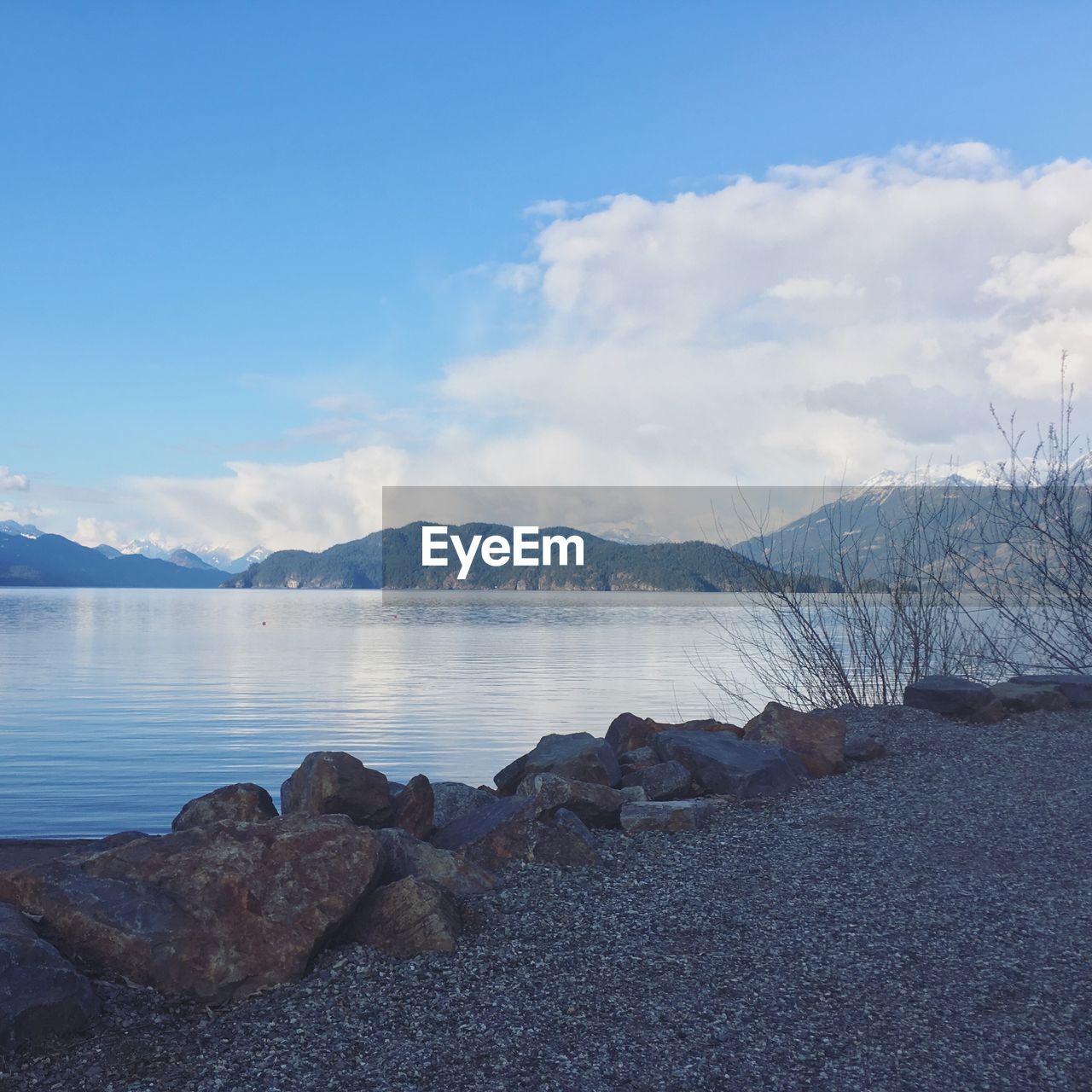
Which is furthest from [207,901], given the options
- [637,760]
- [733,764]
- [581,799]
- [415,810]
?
[637,760]

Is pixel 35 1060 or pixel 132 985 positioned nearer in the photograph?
pixel 35 1060

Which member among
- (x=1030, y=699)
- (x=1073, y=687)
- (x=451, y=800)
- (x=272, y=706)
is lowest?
(x=272, y=706)

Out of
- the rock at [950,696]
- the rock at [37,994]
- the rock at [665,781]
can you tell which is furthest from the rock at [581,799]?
the rock at [950,696]

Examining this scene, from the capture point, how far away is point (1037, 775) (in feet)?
38.4

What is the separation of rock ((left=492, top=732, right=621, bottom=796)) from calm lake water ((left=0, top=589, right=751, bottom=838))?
18.4ft

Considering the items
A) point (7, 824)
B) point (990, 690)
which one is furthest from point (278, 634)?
point (990, 690)

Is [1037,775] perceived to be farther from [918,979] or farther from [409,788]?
[409,788]

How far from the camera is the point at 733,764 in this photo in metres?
11.0

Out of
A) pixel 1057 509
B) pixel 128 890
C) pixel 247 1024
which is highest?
pixel 1057 509

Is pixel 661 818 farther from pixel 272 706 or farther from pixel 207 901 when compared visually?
pixel 272 706

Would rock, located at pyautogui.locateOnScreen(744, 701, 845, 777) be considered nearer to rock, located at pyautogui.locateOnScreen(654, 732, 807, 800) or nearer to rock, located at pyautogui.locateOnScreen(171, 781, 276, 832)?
rock, located at pyautogui.locateOnScreen(654, 732, 807, 800)

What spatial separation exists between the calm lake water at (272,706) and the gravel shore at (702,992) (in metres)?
9.26

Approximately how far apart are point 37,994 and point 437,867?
316 cm

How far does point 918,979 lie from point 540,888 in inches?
115
